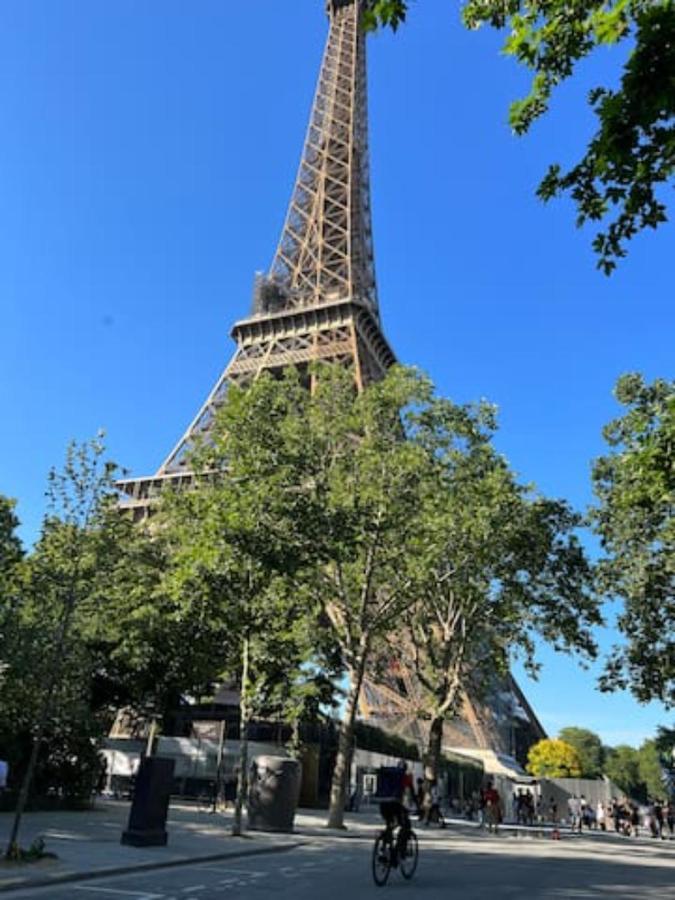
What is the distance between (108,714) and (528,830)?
16.9 meters

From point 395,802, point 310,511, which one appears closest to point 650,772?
point 310,511

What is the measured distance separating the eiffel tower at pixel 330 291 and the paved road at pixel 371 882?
956 inches

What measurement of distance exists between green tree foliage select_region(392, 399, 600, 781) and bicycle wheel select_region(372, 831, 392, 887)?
11.6 meters

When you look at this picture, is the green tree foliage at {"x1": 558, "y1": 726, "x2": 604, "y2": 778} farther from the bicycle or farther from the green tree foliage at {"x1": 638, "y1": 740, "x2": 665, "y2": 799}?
the bicycle

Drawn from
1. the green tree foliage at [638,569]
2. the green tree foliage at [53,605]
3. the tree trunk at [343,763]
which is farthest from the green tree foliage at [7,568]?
the green tree foliage at [638,569]

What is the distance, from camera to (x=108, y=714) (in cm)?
3200

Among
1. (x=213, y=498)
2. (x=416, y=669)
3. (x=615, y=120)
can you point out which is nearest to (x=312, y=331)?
(x=416, y=669)

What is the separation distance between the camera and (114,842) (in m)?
14.2

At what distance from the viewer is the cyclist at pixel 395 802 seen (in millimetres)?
11727

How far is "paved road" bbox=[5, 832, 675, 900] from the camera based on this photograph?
9539 mm

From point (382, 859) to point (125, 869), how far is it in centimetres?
355

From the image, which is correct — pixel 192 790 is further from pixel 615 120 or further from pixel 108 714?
pixel 615 120

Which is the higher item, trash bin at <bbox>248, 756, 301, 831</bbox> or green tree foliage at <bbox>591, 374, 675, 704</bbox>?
green tree foliage at <bbox>591, 374, 675, 704</bbox>

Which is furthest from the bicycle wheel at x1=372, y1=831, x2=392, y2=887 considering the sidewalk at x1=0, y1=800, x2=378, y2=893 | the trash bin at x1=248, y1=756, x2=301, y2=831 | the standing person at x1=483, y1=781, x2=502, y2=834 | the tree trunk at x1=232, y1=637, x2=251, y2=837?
the standing person at x1=483, y1=781, x2=502, y2=834
